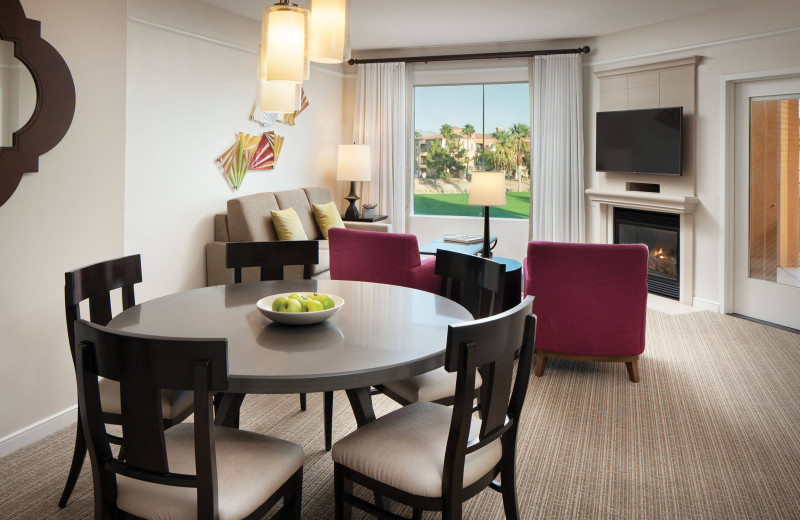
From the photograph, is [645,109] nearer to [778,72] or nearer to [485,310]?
[778,72]

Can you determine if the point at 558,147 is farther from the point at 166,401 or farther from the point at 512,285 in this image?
the point at 166,401

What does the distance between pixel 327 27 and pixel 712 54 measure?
4476 mm

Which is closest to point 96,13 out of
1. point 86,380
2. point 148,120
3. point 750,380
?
point 148,120

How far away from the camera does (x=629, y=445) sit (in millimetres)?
2938

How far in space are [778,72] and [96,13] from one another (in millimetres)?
4809

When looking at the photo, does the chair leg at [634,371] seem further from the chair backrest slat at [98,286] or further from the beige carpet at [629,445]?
the chair backrest slat at [98,286]

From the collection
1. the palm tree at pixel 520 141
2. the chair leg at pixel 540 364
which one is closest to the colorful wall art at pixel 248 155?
the chair leg at pixel 540 364

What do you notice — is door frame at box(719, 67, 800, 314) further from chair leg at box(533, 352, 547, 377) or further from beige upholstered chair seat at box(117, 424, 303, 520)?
beige upholstered chair seat at box(117, 424, 303, 520)

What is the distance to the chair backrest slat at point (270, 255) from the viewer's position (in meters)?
3.08

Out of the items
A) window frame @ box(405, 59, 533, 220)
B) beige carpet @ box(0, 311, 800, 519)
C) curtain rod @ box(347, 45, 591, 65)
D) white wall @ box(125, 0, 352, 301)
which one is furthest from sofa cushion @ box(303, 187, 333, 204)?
beige carpet @ box(0, 311, 800, 519)

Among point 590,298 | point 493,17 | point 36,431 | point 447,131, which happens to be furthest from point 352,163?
point 447,131

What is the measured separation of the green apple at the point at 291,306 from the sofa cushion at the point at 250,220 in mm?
3154

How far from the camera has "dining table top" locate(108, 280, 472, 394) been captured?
1660 millimetres

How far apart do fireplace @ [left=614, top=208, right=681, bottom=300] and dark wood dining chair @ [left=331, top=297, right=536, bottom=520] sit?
184 inches
